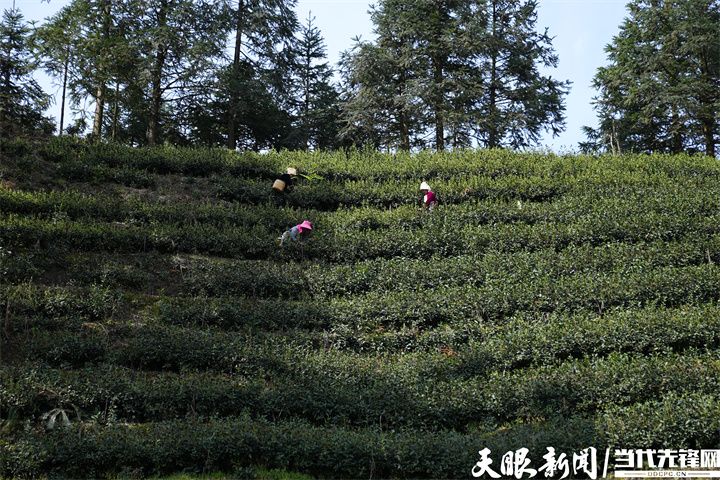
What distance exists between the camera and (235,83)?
2577cm

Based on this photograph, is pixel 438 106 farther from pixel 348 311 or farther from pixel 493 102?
pixel 348 311

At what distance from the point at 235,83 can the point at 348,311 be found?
1488 centimetres

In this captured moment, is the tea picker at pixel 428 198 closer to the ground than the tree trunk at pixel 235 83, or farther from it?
closer to the ground

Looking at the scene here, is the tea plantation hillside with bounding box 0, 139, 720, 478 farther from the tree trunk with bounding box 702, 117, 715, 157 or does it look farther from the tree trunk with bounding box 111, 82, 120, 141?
the tree trunk with bounding box 702, 117, 715, 157

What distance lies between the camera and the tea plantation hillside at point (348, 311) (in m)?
9.80

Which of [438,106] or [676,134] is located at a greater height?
[438,106]

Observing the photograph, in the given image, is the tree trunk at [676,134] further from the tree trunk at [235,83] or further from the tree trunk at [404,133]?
the tree trunk at [235,83]

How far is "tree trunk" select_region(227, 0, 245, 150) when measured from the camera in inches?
1028

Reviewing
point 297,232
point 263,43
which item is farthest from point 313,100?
point 297,232

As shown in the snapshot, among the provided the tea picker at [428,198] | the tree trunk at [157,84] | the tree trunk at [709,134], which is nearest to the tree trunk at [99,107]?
the tree trunk at [157,84]

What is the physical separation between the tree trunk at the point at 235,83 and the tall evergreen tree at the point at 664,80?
58.5 feet

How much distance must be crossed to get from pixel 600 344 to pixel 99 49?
21.8 meters

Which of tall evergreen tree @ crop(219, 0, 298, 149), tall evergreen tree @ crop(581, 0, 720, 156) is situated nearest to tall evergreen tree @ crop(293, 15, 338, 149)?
tall evergreen tree @ crop(219, 0, 298, 149)

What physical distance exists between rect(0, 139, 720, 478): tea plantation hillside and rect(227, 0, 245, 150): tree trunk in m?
4.71
